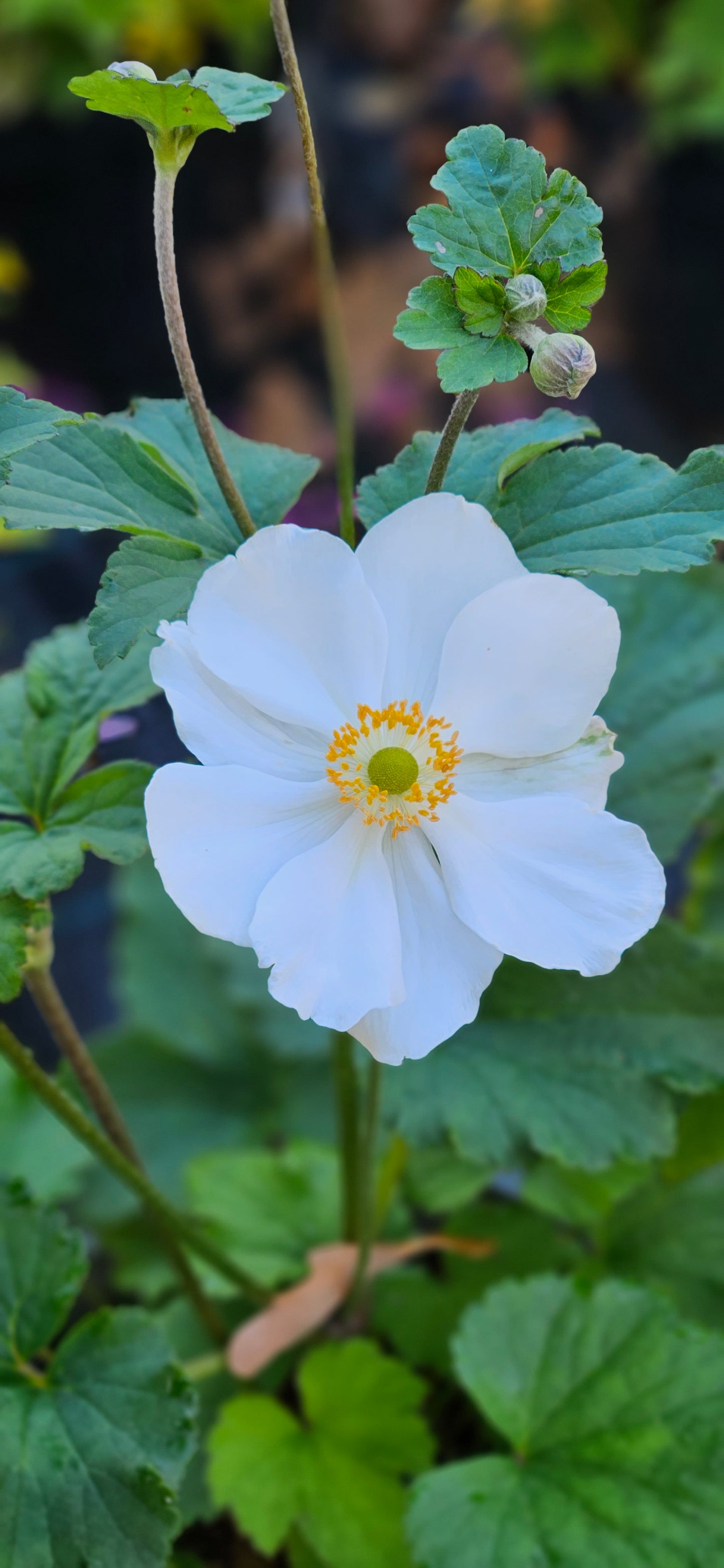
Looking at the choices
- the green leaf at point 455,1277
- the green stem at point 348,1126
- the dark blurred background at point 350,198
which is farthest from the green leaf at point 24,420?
the dark blurred background at point 350,198

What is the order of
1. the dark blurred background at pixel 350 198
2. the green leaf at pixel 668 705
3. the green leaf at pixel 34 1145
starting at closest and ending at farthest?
the green leaf at pixel 668 705, the green leaf at pixel 34 1145, the dark blurred background at pixel 350 198

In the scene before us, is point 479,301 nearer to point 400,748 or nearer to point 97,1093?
point 400,748

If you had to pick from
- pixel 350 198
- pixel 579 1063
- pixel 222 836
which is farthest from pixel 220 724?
pixel 350 198

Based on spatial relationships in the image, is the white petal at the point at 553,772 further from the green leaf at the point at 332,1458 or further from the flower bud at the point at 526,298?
the green leaf at the point at 332,1458

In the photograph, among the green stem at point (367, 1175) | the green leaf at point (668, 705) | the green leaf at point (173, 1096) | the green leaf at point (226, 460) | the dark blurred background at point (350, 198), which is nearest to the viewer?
the green leaf at point (226, 460)

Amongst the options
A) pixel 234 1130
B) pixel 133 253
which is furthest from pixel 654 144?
pixel 234 1130

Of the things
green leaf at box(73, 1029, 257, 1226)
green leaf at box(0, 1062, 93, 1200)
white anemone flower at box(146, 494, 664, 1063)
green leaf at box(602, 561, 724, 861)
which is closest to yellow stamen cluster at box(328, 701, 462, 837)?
white anemone flower at box(146, 494, 664, 1063)

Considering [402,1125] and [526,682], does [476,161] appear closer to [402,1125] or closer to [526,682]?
[526,682]
